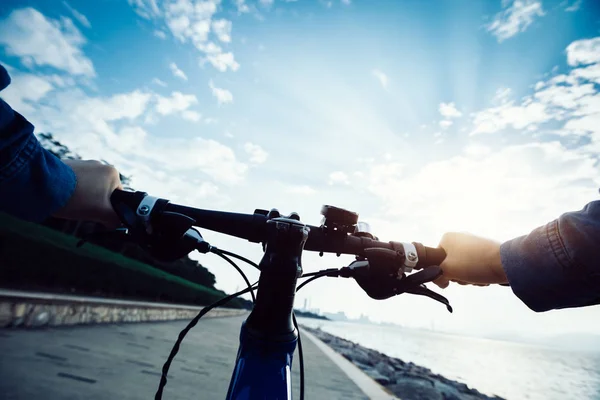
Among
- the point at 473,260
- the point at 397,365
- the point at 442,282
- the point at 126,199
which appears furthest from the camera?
the point at 397,365

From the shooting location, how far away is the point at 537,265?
119 cm

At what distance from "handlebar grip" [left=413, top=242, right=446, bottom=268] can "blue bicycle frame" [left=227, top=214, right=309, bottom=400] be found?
0.68 metres

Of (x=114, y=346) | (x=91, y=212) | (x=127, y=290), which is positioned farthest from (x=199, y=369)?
(x=127, y=290)

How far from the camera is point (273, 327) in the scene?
94cm

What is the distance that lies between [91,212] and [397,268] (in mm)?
1206

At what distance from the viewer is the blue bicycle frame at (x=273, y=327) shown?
898mm

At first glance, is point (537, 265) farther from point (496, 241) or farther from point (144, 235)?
point (144, 235)

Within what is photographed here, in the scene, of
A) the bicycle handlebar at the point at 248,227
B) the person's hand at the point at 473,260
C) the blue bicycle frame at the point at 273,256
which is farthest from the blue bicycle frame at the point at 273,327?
the person's hand at the point at 473,260

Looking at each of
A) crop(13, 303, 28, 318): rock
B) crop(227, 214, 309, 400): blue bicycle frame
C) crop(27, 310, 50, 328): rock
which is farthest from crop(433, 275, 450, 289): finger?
crop(27, 310, 50, 328): rock

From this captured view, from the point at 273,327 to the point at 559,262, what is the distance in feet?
3.48

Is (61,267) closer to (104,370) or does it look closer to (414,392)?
(104,370)

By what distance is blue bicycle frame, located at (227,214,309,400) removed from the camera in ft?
2.95

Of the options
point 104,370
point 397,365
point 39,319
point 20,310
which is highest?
point 20,310

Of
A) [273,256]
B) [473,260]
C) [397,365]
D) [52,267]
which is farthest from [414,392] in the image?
[52,267]
